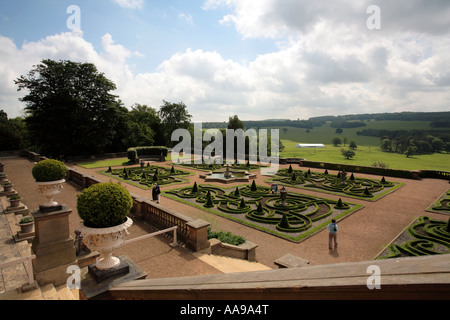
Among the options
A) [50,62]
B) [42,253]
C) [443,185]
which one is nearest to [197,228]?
[42,253]

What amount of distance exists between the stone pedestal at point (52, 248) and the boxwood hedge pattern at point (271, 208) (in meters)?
9.56

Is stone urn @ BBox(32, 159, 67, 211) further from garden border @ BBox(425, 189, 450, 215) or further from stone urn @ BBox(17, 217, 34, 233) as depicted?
garden border @ BBox(425, 189, 450, 215)

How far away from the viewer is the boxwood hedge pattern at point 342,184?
20891mm

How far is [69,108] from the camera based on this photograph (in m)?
39.2

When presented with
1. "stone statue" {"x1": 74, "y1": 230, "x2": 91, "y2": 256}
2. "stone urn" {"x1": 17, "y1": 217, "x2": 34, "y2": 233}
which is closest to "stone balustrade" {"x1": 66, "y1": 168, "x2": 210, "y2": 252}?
"stone statue" {"x1": 74, "y1": 230, "x2": 91, "y2": 256}

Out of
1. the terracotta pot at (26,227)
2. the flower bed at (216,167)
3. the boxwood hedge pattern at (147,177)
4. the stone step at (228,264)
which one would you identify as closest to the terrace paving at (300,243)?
the stone step at (228,264)

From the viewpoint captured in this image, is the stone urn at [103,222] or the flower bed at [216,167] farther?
the flower bed at [216,167]

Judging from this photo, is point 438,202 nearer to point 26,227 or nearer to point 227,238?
point 227,238

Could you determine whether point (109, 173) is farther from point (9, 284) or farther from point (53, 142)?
point (9, 284)

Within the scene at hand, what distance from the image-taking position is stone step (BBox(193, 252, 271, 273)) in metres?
8.20

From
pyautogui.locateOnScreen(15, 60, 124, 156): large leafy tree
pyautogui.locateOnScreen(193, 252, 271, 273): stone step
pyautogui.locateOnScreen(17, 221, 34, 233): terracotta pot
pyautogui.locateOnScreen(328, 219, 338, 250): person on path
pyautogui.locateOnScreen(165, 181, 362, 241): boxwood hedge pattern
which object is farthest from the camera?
pyautogui.locateOnScreen(15, 60, 124, 156): large leafy tree

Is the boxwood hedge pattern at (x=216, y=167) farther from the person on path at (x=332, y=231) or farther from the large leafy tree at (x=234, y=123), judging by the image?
the large leafy tree at (x=234, y=123)

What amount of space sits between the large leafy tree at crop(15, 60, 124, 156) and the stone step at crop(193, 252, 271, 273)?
128 feet

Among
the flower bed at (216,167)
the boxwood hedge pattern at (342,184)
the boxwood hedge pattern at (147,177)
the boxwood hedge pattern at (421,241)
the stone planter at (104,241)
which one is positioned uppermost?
the stone planter at (104,241)
